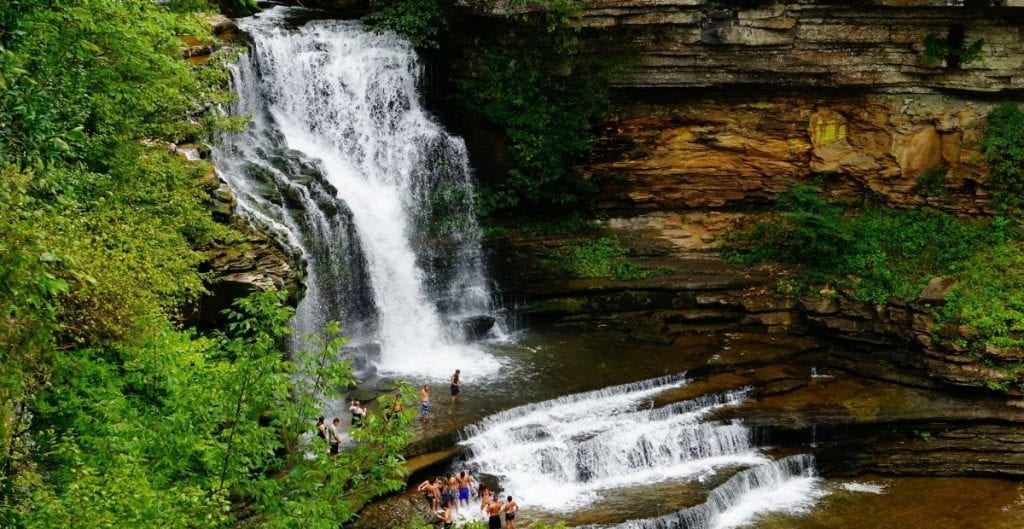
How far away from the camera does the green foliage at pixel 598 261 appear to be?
27.8 metres

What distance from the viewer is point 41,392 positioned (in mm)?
11352

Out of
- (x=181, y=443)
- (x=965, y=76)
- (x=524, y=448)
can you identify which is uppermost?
(x=965, y=76)

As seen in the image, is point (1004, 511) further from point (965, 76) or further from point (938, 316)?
point (965, 76)

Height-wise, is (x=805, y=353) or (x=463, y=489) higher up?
(x=463, y=489)

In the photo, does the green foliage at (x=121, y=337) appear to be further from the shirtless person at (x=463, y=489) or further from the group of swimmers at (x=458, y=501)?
the shirtless person at (x=463, y=489)

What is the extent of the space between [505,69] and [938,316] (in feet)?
48.1

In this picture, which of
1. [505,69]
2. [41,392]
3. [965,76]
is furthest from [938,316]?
[41,392]

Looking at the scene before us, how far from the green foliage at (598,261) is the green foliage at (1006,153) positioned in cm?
1018

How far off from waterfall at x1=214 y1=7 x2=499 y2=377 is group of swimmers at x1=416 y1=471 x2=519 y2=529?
19.2ft

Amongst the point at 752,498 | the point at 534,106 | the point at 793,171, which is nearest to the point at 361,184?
the point at 534,106

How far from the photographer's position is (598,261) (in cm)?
2841

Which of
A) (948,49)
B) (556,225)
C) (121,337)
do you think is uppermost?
(948,49)

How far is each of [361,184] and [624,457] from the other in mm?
11864

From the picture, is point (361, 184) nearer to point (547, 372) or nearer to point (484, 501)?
point (547, 372)
